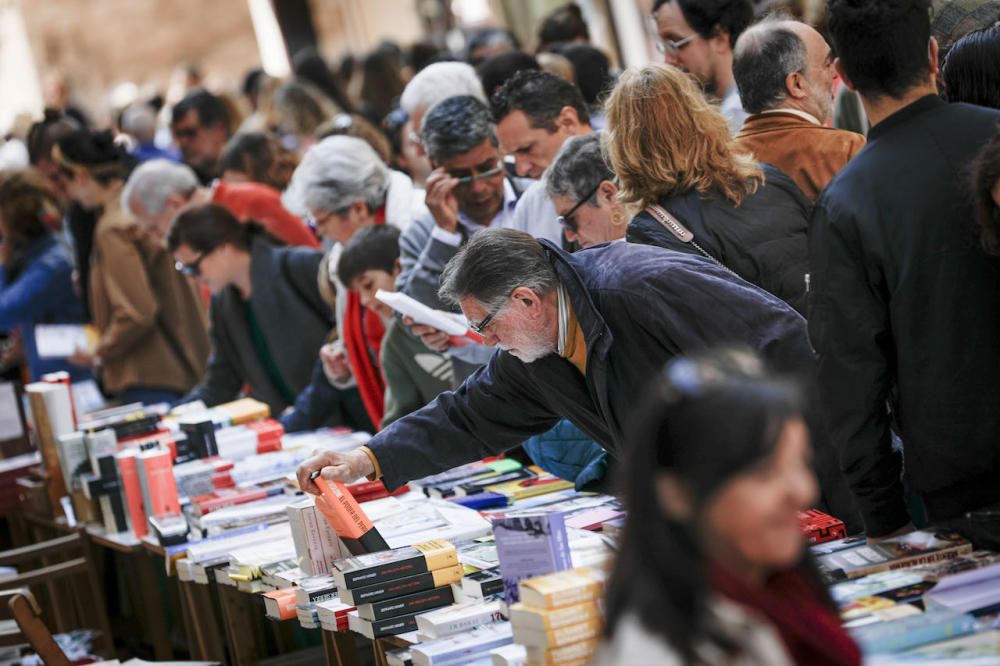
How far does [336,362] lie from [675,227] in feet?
6.98

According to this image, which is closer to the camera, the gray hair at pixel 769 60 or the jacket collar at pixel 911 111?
the jacket collar at pixel 911 111

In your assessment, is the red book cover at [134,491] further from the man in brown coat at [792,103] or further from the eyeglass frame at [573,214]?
the man in brown coat at [792,103]

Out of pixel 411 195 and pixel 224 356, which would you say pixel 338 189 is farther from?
pixel 224 356

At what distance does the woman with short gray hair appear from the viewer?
3.95m

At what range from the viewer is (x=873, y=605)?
8.37 feet

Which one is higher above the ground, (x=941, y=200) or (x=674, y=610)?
(x=941, y=200)

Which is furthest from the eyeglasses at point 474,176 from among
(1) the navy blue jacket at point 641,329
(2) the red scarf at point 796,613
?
(2) the red scarf at point 796,613

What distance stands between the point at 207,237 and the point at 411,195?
97 centimetres

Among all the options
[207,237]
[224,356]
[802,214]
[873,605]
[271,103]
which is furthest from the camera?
[271,103]

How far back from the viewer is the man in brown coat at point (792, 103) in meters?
3.92

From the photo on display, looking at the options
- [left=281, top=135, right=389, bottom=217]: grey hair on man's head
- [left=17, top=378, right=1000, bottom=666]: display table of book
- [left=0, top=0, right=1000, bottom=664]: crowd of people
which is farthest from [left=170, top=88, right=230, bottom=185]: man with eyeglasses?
[left=281, top=135, right=389, bottom=217]: grey hair on man's head

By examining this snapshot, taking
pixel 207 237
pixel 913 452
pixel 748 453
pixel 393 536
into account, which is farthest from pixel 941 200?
→ pixel 207 237

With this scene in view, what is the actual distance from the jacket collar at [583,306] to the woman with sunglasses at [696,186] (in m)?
0.46

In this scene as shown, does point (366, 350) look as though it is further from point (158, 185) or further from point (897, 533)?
point (897, 533)
